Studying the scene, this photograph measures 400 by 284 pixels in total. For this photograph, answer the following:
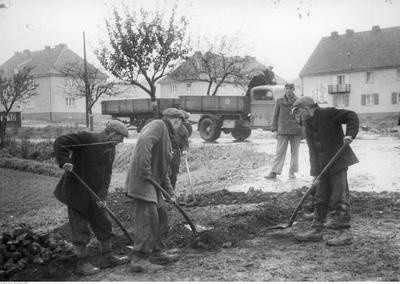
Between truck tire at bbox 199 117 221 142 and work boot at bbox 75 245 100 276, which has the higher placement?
truck tire at bbox 199 117 221 142

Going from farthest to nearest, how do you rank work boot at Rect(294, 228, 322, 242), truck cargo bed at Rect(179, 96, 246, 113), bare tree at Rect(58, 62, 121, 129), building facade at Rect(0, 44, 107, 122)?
building facade at Rect(0, 44, 107, 122), bare tree at Rect(58, 62, 121, 129), truck cargo bed at Rect(179, 96, 246, 113), work boot at Rect(294, 228, 322, 242)

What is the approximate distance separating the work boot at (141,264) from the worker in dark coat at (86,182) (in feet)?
1.34

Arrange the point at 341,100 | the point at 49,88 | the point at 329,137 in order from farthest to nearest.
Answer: the point at 341,100, the point at 49,88, the point at 329,137

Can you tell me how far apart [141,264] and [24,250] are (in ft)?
4.01

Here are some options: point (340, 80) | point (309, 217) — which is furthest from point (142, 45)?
point (340, 80)

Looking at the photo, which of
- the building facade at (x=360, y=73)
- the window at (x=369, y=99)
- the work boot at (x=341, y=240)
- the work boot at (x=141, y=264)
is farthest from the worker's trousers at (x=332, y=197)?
the window at (x=369, y=99)

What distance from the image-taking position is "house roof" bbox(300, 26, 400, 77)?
31.8 meters

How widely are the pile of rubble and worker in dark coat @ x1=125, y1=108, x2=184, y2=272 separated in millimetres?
847

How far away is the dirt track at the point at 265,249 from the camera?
14.5ft

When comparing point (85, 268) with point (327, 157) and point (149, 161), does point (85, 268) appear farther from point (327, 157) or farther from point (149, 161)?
point (327, 157)

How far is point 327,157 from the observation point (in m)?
5.70

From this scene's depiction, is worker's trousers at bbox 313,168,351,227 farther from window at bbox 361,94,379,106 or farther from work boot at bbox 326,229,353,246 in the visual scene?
window at bbox 361,94,379,106

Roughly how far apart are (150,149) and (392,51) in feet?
101

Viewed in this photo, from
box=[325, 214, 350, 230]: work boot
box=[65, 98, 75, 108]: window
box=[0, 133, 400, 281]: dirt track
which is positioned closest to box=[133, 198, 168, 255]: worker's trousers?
box=[0, 133, 400, 281]: dirt track
